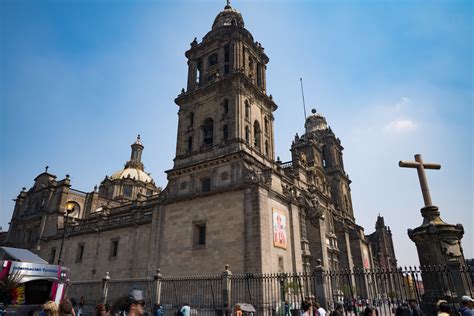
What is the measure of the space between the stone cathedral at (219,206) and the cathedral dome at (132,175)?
13640mm

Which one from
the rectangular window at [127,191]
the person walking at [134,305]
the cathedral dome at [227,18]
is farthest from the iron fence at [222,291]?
the rectangular window at [127,191]

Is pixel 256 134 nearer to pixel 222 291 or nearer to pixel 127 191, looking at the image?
pixel 222 291

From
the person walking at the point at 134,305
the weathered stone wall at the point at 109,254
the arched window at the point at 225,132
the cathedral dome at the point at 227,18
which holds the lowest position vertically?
the person walking at the point at 134,305

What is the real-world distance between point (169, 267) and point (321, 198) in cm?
2133

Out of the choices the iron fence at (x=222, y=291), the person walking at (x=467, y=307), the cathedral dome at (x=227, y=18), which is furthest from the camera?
the cathedral dome at (x=227, y=18)

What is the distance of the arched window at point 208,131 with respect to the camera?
28.7 m

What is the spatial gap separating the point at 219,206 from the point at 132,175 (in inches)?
1421

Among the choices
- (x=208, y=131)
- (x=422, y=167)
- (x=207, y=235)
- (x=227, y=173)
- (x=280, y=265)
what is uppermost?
(x=208, y=131)

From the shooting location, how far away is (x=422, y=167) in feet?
38.2

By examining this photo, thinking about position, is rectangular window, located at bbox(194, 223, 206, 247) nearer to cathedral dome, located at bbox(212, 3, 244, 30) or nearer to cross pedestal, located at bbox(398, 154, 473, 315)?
cross pedestal, located at bbox(398, 154, 473, 315)

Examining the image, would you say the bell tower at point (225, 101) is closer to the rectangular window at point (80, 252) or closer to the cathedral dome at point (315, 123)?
the rectangular window at point (80, 252)

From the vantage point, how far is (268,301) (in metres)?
19.7

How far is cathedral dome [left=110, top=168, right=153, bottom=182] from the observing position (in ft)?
181

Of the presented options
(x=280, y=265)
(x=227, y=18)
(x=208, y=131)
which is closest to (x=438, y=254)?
(x=280, y=265)
